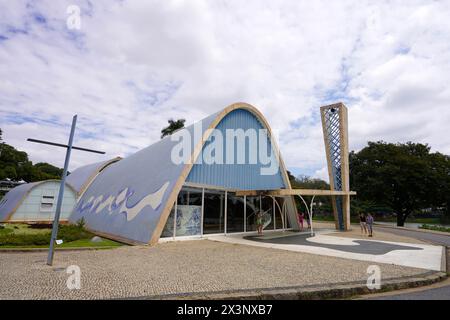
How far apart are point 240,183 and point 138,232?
281 inches

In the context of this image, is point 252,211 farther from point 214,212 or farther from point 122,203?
point 122,203

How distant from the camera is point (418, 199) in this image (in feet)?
114

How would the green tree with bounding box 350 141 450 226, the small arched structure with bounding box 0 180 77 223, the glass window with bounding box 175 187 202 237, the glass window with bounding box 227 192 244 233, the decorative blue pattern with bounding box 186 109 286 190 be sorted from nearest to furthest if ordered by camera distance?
the glass window with bounding box 175 187 202 237 → the decorative blue pattern with bounding box 186 109 286 190 → the glass window with bounding box 227 192 244 233 → the small arched structure with bounding box 0 180 77 223 → the green tree with bounding box 350 141 450 226

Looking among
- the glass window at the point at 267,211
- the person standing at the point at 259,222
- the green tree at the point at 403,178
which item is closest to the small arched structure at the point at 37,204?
the person standing at the point at 259,222

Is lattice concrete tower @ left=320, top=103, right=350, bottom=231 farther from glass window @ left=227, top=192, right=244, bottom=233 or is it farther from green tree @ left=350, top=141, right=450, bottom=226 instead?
green tree @ left=350, top=141, right=450, bottom=226

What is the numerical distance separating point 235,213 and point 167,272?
1006 cm

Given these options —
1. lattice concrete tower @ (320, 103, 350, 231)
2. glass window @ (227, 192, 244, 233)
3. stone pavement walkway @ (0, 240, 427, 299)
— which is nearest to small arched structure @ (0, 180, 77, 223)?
stone pavement walkway @ (0, 240, 427, 299)

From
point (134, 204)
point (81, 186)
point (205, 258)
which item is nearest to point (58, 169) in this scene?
point (81, 186)

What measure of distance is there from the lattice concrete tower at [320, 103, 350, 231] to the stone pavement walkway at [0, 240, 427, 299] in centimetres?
1271

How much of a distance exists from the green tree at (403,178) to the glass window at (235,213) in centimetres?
2634

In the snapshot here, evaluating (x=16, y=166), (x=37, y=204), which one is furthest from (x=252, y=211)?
(x=16, y=166)

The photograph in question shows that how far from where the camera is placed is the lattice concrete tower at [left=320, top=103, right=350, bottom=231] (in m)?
20.7

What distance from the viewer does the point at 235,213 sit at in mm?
16672
